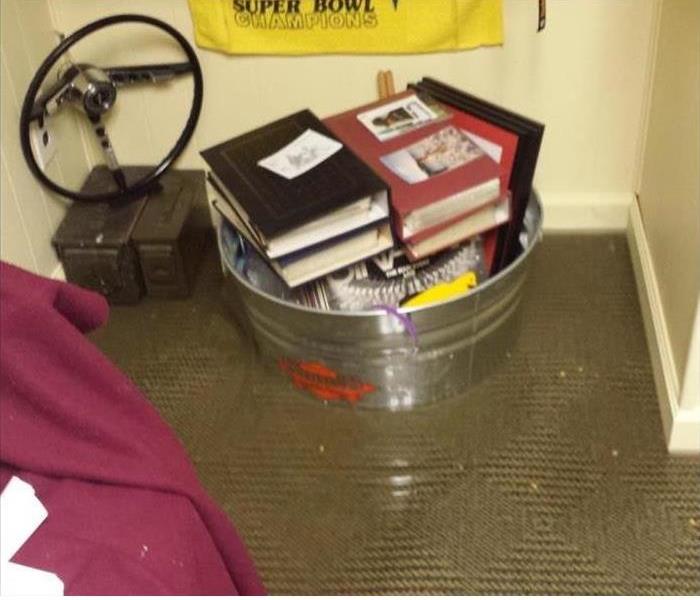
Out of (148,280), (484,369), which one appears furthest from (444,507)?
(148,280)

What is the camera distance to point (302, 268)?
1550 mm

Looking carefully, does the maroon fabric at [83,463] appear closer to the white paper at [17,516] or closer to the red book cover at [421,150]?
the white paper at [17,516]

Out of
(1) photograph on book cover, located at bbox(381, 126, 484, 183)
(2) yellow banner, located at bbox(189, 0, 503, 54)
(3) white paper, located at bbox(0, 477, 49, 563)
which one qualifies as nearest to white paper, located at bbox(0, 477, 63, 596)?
(3) white paper, located at bbox(0, 477, 49, 563)

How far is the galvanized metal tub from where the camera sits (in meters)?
1.55

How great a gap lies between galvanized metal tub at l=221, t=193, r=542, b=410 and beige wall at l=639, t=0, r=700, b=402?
23 centimetres

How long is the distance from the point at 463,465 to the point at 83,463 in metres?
0.88

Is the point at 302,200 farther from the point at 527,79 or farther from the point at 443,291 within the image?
the point at 527,79

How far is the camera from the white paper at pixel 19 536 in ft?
2.47

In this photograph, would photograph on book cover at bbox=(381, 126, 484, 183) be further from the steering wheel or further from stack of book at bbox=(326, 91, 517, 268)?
the steering wheel

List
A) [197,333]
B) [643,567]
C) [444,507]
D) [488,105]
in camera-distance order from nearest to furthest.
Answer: [643,567] < [444,507] < [488,105] < [197,333]

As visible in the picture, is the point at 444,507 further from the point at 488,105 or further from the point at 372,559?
the point at 488,105

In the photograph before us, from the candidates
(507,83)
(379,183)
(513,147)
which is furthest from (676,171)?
(379,183)

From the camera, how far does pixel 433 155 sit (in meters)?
1.61

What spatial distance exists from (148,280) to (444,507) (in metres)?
0.77
